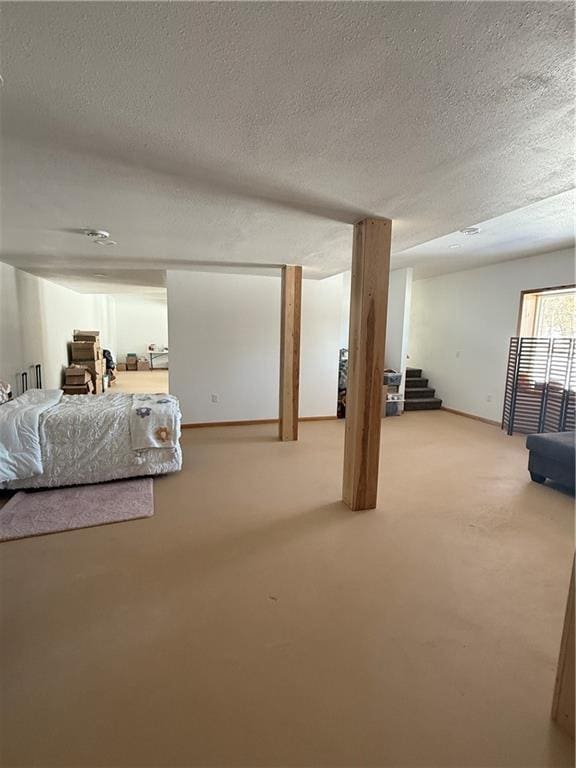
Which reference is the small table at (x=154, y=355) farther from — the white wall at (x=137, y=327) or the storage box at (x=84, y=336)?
the storage box at (x=84, y=336)

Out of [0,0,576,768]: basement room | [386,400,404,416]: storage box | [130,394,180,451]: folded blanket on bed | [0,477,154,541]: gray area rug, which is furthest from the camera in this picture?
[386,400,404,416]: storage box

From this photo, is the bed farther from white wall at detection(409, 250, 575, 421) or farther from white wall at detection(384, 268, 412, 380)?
white wall at detection(409, 250, 575, 421)

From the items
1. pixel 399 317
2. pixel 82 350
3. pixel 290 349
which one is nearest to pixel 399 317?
pixel 399 317

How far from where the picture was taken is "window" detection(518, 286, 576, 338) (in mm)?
4870

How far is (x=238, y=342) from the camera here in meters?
5.54

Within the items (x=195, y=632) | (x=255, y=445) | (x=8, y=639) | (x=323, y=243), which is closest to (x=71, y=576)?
(x=8, y=639)

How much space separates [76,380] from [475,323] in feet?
23.2

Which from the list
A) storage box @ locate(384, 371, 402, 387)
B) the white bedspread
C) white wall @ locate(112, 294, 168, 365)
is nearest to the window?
storage box @ locate(384, 371, 402, 387)

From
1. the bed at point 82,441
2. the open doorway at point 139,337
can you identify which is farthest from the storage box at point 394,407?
the open doorway at point 139,337

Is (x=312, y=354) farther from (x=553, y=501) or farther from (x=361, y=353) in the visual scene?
(x=553, y=501)

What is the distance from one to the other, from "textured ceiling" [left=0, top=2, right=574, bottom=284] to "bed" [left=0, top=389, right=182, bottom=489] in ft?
5.42

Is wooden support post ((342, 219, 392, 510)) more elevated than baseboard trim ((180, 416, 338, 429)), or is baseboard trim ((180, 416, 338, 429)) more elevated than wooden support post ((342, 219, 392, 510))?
wooden support post ((342, 219, 392, 510))

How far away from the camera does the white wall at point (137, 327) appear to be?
11906mm

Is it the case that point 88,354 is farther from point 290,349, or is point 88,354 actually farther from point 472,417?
point 472,417
